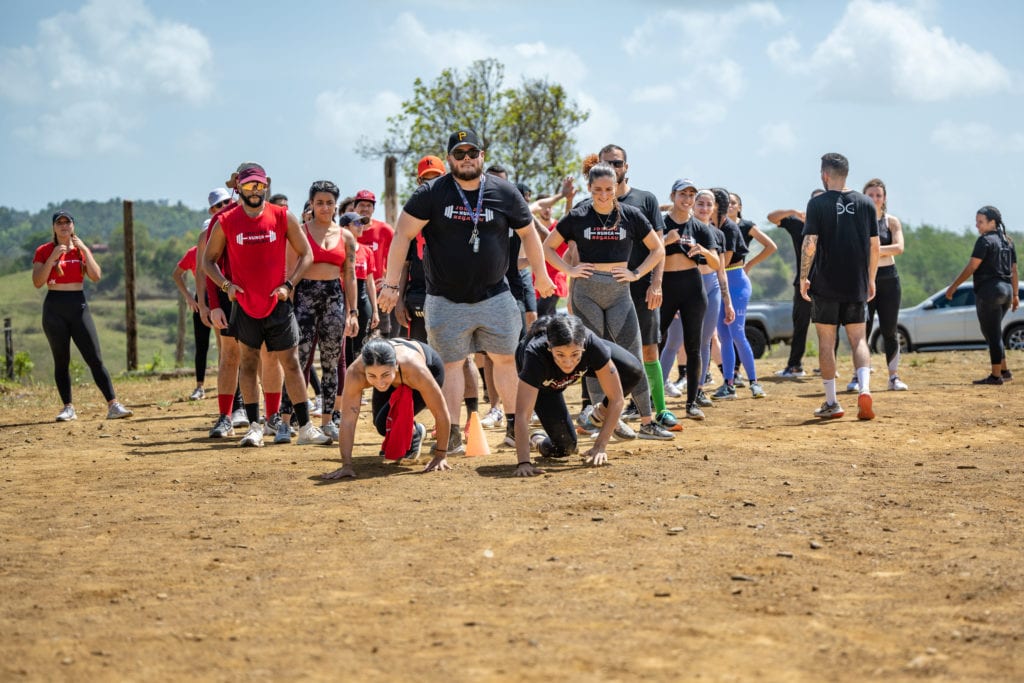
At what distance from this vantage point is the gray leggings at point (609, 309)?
945 cm

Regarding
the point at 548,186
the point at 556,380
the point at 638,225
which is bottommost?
the point at 556,380

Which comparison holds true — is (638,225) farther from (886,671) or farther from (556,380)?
(886,671)

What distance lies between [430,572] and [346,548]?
67 centimetres

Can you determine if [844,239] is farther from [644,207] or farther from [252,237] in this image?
[252,237]

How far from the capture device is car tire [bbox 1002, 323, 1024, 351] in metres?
20.7

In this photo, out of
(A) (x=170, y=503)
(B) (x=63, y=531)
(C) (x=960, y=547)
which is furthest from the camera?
(A) (x=170, y=503)

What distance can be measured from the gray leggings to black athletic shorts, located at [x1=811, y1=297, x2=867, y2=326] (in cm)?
239

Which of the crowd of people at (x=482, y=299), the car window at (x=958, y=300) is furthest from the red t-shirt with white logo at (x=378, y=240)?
the car window at (x=958, y=300)

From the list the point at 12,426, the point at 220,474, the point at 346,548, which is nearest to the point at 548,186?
the point at 12,426

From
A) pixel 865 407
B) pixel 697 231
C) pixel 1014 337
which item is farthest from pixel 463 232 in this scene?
pixel 1014 337

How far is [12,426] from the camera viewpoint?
12.5 meters

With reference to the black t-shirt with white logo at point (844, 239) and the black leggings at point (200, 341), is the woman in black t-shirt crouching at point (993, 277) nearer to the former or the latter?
the black t-shirt with white logo at point (844, 239)

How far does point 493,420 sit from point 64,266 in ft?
16.2

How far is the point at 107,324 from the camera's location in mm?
66812
